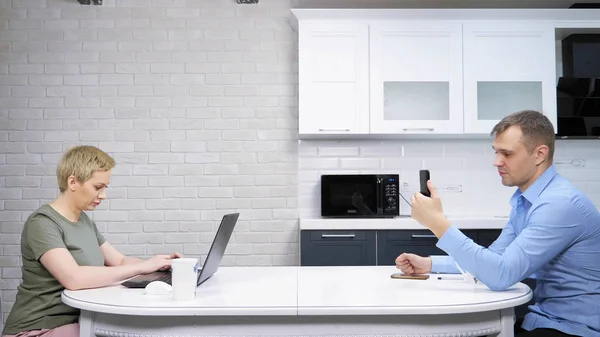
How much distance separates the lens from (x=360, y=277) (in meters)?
2.32

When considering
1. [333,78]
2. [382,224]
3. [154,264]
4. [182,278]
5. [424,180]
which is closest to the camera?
[182,278]

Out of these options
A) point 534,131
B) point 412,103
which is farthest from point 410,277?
point 412,103

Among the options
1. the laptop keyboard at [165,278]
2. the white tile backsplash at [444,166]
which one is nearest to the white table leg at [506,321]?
the laptop keyboard at [165,278]

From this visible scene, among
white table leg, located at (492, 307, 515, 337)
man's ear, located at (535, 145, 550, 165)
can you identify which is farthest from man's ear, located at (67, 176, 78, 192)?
man's ear, located at (535, 145, 550, 165)

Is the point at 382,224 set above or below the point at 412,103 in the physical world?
below

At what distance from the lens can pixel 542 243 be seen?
198 centimetres

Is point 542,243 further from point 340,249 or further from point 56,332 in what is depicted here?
point 340,249

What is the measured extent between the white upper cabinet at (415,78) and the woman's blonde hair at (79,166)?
222cm

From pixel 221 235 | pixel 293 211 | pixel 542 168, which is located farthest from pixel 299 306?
pixel 293 211

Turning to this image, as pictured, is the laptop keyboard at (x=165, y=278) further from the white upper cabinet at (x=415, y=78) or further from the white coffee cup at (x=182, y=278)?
the white upper cabinet at (x=415, y=78)

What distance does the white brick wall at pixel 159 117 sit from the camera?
4.47m

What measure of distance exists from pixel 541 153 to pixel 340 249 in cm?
→ 196

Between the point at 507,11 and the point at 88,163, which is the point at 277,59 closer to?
the point at 507,11

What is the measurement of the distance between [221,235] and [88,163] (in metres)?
0.61
